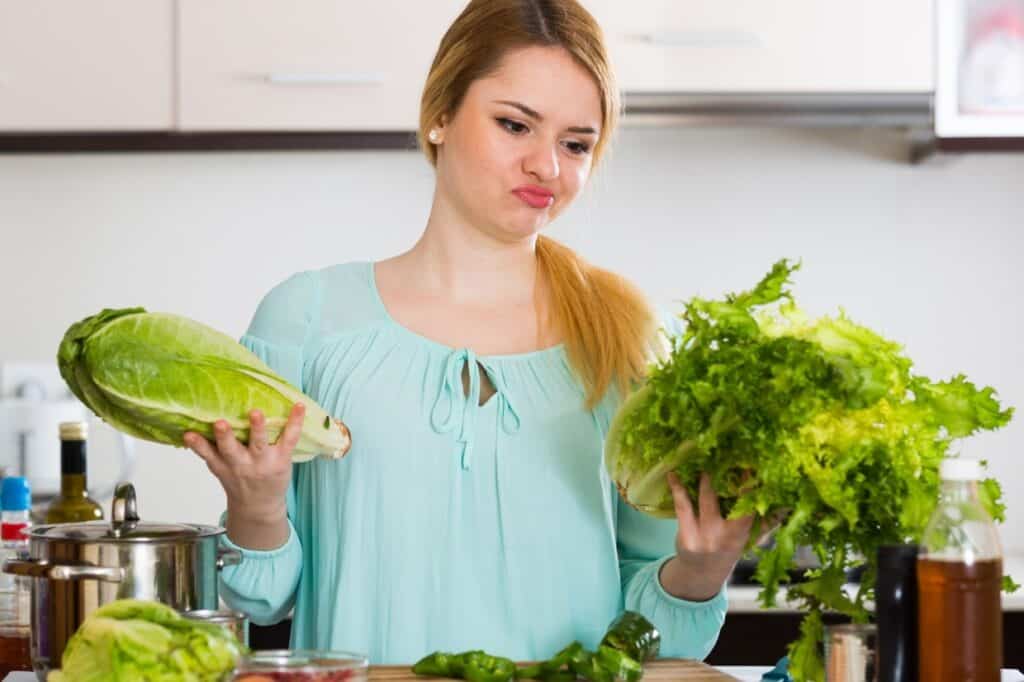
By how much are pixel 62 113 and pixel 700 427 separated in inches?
81.5

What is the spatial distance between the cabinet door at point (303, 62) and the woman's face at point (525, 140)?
1227 millimetres

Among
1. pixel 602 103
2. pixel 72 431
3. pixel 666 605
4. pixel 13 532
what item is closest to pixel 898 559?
pixel 666 605

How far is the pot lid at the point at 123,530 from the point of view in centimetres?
137

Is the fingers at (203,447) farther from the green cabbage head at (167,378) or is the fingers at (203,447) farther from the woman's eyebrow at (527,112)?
the woman's eyebrow at (527,112)

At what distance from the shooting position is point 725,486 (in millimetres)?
1321

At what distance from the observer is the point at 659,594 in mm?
1687

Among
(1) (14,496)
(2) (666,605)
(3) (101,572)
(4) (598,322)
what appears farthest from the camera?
(1) (14,496)

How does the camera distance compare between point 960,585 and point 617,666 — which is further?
point 617,666

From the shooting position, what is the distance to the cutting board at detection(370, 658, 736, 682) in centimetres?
145

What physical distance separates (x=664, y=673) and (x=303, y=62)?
1795 mm

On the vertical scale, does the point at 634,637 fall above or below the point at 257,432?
below

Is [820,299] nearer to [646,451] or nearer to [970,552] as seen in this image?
[646,451]

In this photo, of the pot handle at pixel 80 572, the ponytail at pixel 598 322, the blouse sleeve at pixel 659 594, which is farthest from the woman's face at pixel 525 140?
the pot handle at pixel 80 572

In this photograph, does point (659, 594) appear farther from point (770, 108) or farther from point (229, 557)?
point (770, 108)
